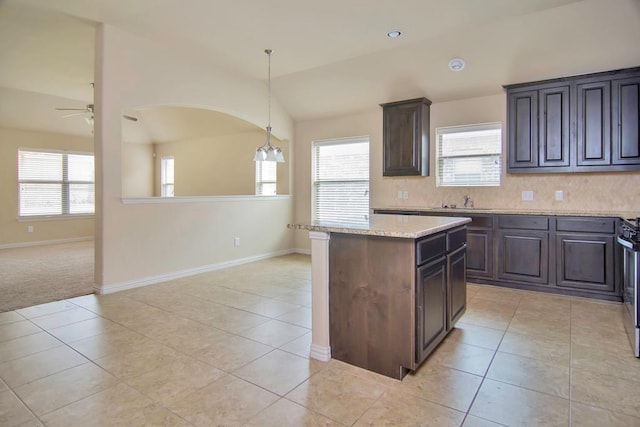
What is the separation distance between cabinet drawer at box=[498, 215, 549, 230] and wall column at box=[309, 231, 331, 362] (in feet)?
9.16

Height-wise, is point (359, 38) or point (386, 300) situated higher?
point (359, 38)

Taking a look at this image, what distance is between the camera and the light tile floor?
1.96 metres

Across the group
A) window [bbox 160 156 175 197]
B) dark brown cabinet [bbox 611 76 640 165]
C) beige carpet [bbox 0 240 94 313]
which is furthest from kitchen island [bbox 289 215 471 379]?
window [bbox 160 156 175 197]

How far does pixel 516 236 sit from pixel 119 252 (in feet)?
14.9

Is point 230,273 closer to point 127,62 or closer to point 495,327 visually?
point 127,62

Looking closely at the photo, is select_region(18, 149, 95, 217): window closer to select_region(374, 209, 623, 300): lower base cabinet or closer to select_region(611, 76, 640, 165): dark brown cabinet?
select_region(374, 209, 623, 300): lower base cabinet

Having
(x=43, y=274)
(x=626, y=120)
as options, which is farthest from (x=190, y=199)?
(x=626, y=120)

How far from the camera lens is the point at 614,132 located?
4062 mm

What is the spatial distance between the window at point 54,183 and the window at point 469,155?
25.0 feet

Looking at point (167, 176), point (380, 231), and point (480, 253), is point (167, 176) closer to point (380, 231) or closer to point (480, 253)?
point (480, 253)

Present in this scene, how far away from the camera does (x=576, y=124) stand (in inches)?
167

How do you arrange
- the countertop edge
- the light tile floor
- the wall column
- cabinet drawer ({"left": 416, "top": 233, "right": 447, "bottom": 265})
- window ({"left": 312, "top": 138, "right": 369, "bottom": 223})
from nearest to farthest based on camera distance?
the light tile floor
the countertop edge
cabinet drawer ({"left": 416, "top": 233, "right": 447, "bottom": 265})
the wall column
window ({"left": 312, "top": 138, "right": 369, "bottom": 223})

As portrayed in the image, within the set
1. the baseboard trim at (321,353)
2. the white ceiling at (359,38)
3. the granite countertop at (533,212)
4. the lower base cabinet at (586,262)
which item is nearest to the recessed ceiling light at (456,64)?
the white ceiling at (359,38)

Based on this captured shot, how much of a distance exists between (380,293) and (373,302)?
0.27 feet
